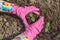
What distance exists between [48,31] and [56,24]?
0.34 ft

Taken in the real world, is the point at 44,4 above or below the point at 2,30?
above

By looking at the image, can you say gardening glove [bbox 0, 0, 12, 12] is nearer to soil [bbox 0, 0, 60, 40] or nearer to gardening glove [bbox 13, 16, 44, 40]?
soil [bbox 0, 0, 60, 40]

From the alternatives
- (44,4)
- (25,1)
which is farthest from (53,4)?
(25,1)

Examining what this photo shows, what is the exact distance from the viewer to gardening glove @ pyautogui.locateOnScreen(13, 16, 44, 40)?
8.82 ft

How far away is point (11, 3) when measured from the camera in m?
2.85

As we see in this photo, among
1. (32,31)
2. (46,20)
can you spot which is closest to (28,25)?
(32,31)

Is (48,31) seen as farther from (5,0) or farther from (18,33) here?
(5,0)

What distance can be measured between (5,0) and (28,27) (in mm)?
364

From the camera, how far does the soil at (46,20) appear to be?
2.78 m

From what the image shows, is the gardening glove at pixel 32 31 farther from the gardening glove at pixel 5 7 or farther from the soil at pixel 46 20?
the gardening glove at pixel 5 7

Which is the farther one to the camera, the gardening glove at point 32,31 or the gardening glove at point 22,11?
the gardening glove at point 22,11

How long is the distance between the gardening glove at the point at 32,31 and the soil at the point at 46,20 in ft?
0.18

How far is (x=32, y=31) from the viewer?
273cm

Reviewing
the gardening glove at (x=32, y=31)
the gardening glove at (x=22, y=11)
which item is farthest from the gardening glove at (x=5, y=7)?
the gardening glove at (x=32, y=31)
